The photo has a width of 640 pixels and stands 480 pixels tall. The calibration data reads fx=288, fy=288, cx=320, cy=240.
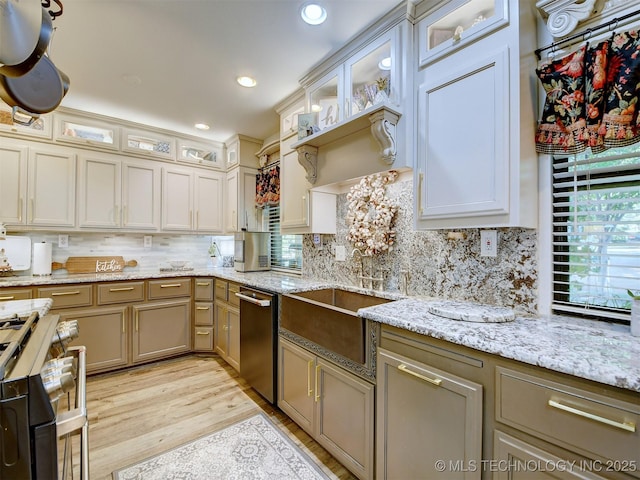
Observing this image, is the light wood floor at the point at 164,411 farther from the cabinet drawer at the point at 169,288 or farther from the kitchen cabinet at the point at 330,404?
the cabinet drawer at the point at 169,288

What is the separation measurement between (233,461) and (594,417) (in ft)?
5.81

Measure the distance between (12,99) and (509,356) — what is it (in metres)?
2.17

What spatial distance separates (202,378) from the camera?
2773 millimetres

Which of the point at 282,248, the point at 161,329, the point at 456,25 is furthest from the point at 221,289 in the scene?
the point at 456,25

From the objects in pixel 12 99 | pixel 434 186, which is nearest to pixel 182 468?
pixel 12 99

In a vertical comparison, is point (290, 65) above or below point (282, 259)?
above

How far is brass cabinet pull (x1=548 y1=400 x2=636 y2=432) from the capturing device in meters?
0.77

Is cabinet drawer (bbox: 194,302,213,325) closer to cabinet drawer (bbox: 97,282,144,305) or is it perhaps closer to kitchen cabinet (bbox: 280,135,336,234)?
cabinet drawer (bbox: 97,282,144,305)

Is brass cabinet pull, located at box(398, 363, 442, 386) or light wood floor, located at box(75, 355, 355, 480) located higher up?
brass cabinet pull, located at box(398, 363, 442, 386)

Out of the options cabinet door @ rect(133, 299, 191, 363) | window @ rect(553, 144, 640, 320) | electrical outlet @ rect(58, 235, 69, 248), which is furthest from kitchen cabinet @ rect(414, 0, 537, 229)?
electrical outlet @ rect(58, 235, 69, 248)

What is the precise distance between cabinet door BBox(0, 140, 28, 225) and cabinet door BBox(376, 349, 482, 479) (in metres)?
3.46

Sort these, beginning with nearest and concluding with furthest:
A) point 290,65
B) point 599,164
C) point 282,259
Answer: point 599,164 → point 290,65 → point 282,259

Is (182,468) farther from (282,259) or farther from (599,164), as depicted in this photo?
(599,164)

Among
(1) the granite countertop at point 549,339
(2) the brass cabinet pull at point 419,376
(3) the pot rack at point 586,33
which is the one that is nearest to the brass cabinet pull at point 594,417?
(1) the granite countertop at point 549,339
